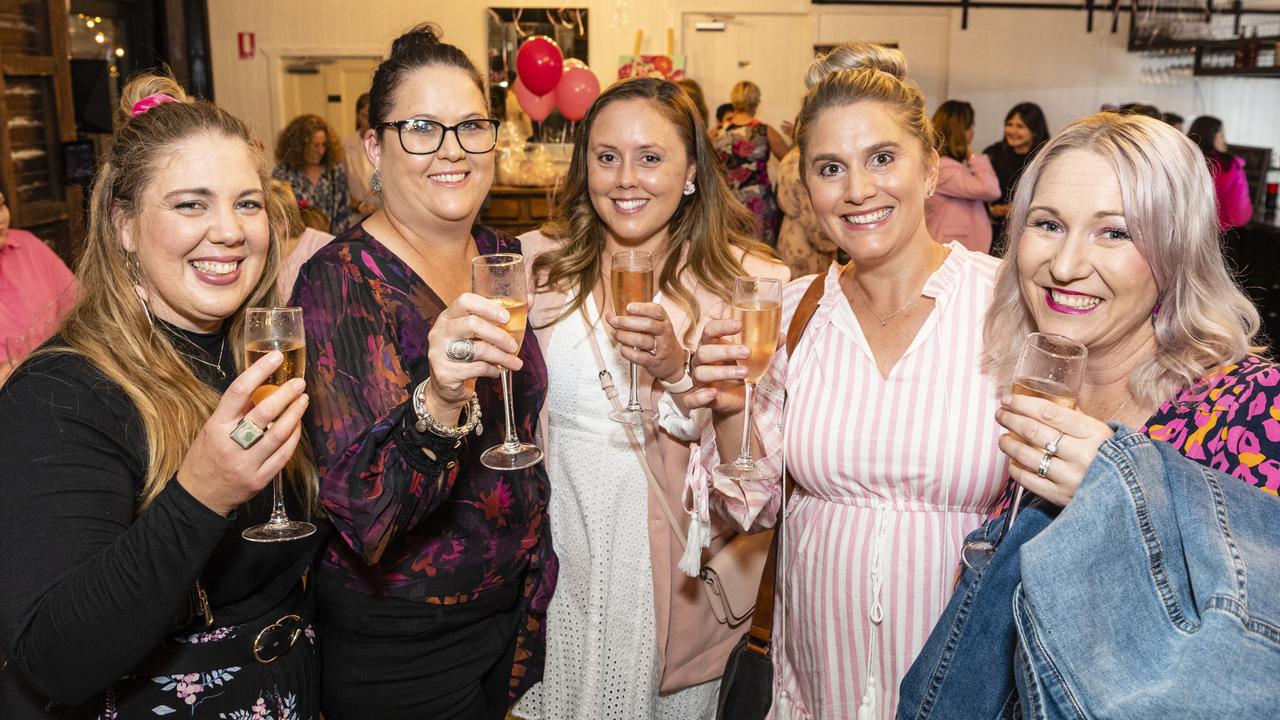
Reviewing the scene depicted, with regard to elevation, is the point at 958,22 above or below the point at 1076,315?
above

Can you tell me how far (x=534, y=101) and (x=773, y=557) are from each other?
5832 mm

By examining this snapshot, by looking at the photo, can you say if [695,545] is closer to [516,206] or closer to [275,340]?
[275,340]

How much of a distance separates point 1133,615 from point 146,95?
177 cm

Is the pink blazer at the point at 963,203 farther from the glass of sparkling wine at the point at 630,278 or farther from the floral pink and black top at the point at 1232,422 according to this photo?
the floral pink and black top at the point at 1232,422

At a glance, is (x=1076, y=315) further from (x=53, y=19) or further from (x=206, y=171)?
(x=53, y=19)

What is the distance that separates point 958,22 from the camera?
9586 mm

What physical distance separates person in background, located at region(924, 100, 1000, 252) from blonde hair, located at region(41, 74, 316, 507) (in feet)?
16.6

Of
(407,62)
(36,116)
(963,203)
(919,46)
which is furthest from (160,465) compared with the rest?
(919,46)

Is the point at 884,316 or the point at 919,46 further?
the point at 919,46

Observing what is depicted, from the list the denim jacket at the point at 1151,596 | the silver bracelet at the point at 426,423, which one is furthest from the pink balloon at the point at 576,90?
the denim jacket at the point at 1151,596

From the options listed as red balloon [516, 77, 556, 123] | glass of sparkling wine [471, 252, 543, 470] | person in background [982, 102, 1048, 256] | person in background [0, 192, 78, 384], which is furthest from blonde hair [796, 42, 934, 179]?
person in background [982, 102, 1048, 256]

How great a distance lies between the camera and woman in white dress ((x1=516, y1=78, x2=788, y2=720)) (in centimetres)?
219

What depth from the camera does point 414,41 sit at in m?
2.01

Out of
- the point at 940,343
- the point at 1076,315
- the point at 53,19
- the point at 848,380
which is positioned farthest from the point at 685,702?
the point at 53,19
